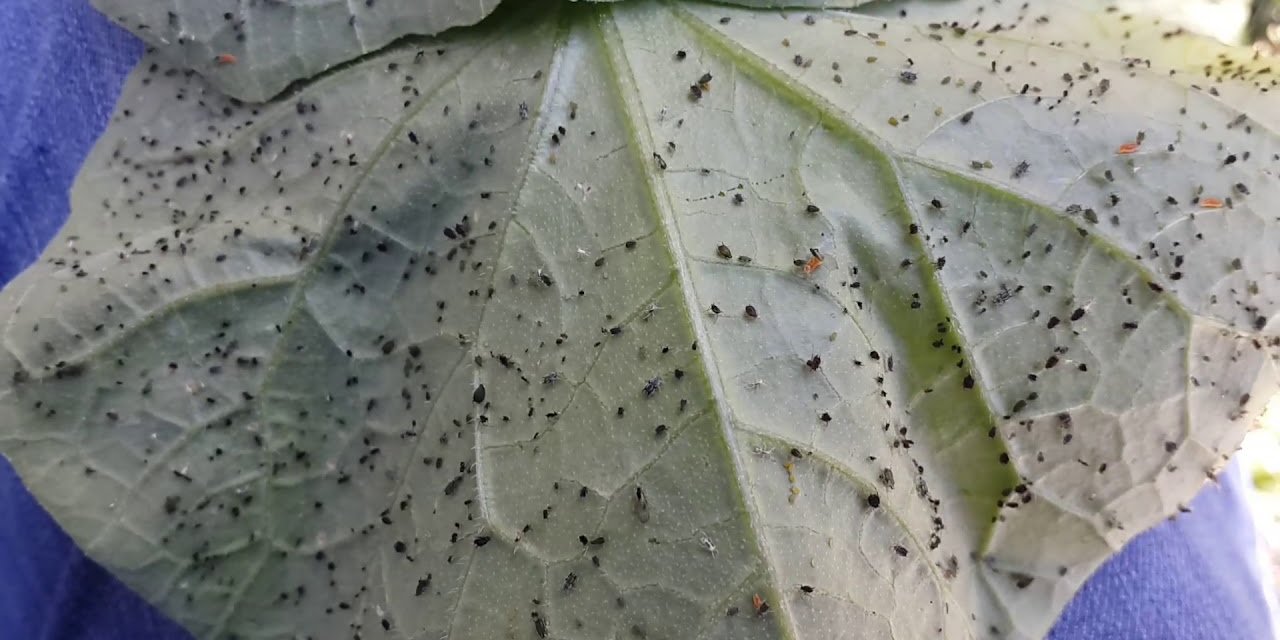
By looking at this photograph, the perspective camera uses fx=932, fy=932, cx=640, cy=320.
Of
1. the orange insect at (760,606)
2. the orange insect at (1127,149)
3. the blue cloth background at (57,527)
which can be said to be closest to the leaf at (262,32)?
the blue cloth background at (57,527)

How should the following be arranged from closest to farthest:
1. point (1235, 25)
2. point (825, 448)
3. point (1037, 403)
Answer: point (825, 448) → point (1037, 403) → point (1235, 25)

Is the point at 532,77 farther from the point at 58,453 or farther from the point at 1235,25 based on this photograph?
the point at 1235,25

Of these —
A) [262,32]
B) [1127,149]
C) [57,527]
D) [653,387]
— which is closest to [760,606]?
[653,387]

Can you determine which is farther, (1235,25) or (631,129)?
(1235,25)

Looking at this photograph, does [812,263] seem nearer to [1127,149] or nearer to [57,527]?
[1127,149]

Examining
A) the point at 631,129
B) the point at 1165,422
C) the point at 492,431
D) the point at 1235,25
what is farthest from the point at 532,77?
the point at 1235,25

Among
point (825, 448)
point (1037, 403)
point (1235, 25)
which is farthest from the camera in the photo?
point (1235, 25)

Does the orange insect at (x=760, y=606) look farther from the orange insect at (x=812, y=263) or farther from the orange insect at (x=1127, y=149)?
the orange insect at (x=1127, y=149)
